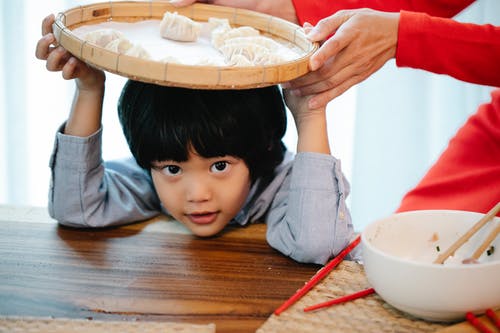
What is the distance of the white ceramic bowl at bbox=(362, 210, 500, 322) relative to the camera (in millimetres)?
786

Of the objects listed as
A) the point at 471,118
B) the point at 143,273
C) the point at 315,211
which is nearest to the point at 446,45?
the point at 471,118

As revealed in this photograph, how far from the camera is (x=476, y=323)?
2.67ft

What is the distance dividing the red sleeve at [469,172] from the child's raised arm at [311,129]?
0.76 ft

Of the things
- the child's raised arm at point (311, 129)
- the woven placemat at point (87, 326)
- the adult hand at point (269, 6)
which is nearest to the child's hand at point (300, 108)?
the child's raised arm at point (311, 129)

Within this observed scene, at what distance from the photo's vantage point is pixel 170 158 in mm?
1125

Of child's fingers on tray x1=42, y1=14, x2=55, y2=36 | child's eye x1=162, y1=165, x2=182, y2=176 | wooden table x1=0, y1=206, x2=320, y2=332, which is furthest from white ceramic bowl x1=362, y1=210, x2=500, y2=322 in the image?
child's fingers on tray x1=42, y1=14, x2=55, y2=36

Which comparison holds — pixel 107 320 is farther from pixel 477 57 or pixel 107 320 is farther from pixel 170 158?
pixel 477 57

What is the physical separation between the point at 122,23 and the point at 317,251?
52cm

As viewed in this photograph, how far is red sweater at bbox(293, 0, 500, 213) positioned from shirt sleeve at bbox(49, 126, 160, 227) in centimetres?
53

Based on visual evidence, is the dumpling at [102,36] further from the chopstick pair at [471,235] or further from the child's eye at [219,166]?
the chopstick pair at [471,235]

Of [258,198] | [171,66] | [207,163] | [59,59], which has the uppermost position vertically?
[171,66]

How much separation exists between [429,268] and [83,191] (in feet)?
2.22

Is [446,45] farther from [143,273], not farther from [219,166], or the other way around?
[143,273]

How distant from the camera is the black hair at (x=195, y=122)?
3.65 ft
